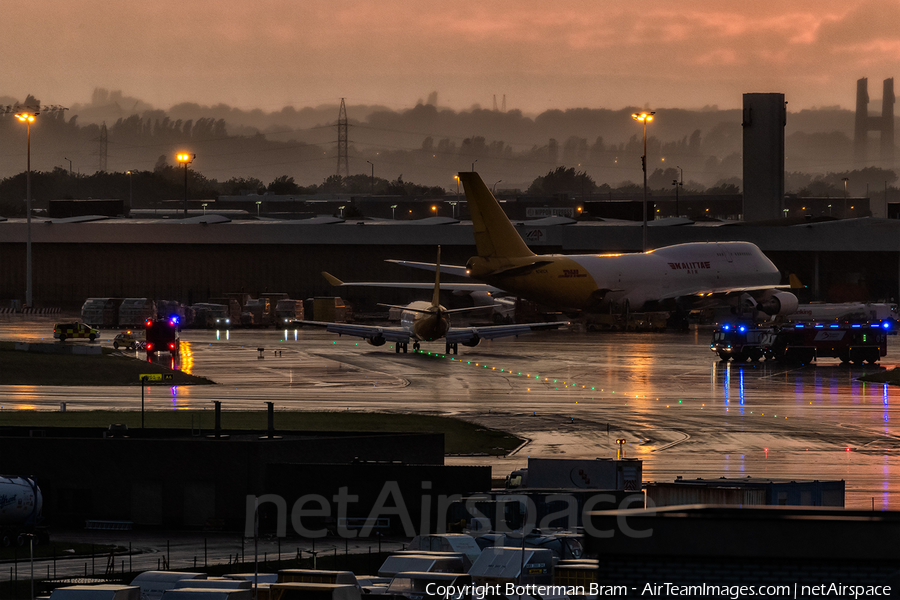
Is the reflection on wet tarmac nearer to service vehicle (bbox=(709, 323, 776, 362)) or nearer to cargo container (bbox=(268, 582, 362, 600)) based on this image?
service vehicle (bbox=(709, 323, 776, 362))

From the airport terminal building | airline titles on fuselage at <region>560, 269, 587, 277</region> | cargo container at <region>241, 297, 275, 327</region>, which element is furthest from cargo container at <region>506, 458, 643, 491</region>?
the airport terminal building

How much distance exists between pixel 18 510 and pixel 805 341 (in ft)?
197

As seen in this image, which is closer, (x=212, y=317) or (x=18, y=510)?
(x=18, y=510)

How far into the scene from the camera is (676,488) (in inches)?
1179

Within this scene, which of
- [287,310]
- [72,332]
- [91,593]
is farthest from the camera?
[287,310]

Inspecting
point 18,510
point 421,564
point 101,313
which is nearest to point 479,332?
point 101,313

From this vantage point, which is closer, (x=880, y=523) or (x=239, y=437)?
(x=880, y=523)

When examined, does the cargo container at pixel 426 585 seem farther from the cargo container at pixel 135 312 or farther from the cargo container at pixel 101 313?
the cargo container at pixel 101 313

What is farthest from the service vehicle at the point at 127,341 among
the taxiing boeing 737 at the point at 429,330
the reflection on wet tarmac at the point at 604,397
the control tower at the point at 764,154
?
the control tower at the point at 764,154

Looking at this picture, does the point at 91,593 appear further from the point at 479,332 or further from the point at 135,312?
the point at 135,312

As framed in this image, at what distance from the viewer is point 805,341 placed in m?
79.7

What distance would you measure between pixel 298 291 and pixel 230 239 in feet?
35.0

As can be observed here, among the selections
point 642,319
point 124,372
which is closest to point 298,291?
point 642,319

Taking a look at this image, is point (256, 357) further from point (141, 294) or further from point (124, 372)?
point (141, 294)
